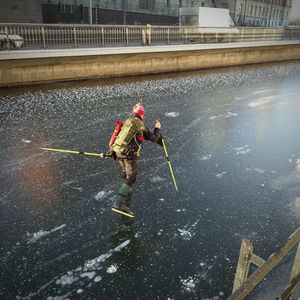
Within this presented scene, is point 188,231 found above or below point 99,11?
below

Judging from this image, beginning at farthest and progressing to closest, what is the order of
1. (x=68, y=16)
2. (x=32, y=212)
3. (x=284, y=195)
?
1. (x=68, y=16)
2. (x=284, y=195)
3. (x=32, y=212)

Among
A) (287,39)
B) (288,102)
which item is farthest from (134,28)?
(287,39)

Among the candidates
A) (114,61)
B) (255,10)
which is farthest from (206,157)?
(255,10)

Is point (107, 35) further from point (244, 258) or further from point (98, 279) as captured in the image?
point (244, 258)

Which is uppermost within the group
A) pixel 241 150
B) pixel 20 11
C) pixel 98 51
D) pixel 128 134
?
pixel 20 11

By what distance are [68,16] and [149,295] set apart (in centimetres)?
2731

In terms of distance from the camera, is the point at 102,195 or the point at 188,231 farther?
the point at 102,195

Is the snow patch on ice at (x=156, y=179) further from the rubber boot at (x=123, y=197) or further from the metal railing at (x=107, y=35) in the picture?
the metal railing at (x=107, y=35)

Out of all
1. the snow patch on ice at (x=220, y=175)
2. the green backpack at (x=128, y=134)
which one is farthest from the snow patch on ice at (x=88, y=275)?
the snow patch on ice at (x=220, y=175)

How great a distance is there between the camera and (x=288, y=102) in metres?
13.5

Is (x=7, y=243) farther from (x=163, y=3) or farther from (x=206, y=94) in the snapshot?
(x=163, y=3)

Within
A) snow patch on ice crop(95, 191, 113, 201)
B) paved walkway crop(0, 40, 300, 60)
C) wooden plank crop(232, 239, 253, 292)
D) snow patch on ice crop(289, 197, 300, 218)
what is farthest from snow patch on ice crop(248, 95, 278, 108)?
wooden plank crop(232, 239, 253, 292)

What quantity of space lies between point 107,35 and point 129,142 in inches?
499

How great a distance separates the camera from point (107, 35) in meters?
16.0
